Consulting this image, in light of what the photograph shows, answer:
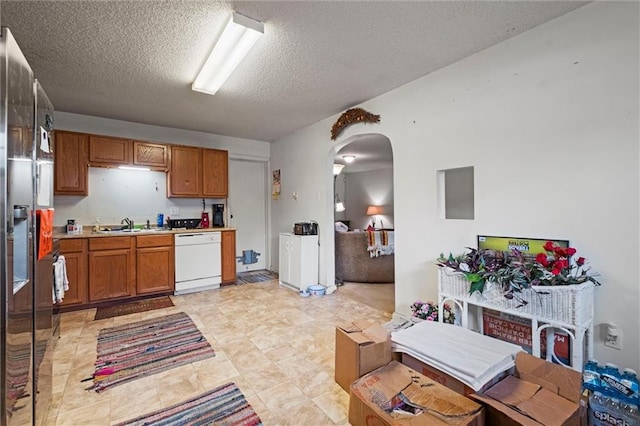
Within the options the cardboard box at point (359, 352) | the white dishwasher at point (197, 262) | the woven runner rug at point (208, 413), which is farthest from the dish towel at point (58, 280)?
the cardboard box at point (359, 352)

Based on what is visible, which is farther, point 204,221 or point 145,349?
point 204,221

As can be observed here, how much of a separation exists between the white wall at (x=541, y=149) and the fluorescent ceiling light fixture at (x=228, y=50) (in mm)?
1664

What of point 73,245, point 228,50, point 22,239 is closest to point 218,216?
point 73,245

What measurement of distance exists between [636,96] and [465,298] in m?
1.60

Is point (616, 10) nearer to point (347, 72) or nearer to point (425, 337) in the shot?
point (347, 72)

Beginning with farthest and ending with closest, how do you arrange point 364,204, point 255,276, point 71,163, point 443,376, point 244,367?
1. point 364,204
2. point 255,276
3. point 71,163
4. point 244,367
5. point 443,376

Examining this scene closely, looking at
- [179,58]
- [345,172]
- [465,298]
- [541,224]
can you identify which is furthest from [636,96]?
[345,172]

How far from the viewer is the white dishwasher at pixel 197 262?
401cm

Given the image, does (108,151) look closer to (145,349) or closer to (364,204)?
(145,349)

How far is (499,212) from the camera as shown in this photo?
226 cm

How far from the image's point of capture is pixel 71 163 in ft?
11.9

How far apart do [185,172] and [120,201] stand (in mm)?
1000

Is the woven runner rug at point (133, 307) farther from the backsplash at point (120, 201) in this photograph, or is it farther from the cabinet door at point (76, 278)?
the backsplash at point (120, 201)

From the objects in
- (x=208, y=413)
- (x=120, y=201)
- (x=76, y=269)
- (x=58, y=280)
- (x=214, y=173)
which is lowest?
(x=208, y=413)
